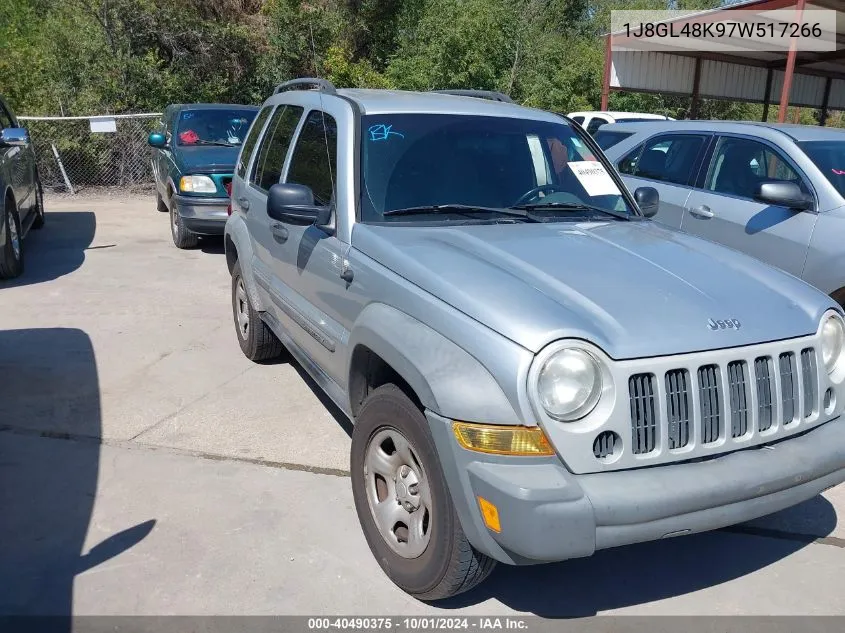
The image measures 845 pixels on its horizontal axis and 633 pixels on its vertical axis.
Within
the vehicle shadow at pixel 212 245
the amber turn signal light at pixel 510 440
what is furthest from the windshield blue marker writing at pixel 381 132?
the vehicle shadow at pixel 212 245

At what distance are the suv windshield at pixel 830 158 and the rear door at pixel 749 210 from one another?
0.16 metres

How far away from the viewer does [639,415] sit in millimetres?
2520

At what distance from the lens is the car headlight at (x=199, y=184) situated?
8.91 meters

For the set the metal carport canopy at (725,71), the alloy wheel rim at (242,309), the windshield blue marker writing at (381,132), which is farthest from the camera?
the metal carport canopy at (725,71)

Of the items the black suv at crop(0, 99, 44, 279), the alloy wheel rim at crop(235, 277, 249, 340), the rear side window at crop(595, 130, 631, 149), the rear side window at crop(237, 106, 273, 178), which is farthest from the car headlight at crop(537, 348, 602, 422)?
the black suv at crop(0, 99, 44, 279)

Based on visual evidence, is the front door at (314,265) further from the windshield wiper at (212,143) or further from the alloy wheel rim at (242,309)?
the windshield wiper at (212,143)

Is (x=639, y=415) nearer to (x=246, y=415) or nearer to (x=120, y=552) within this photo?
(x=120, y=552)

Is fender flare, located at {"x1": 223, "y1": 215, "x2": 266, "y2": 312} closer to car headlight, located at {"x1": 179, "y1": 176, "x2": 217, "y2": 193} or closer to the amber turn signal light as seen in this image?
the amber turn signal light

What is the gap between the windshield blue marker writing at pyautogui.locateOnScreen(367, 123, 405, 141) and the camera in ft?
12.4

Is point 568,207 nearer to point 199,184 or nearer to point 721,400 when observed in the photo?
point 721,400

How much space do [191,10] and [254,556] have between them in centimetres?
1822

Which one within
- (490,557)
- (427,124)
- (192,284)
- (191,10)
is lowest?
(192,284)

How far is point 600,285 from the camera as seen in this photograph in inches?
114

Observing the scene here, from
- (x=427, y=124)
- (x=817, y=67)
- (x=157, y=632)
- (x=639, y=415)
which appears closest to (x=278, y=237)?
(x=427, y=124)
